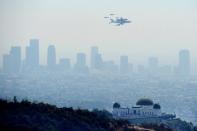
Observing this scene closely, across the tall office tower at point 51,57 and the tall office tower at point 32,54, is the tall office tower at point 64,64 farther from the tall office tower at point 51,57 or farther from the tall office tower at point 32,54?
the tall office tower at point 32,54

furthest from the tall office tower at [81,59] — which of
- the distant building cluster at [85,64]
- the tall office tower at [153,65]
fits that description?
the tall office tower at [153,65]

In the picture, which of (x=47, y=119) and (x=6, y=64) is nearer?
(x=47, y=119)

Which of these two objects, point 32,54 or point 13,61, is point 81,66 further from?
point 13,61

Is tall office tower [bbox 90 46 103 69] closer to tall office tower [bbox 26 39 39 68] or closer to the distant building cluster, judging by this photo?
the distant building cluster

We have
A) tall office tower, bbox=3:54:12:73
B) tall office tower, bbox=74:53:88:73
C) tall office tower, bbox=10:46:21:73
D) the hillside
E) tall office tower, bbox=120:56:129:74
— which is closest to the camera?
the hillside

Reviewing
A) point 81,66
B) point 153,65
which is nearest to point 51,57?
point 81,66

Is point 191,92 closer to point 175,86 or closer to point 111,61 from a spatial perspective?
point 175,86

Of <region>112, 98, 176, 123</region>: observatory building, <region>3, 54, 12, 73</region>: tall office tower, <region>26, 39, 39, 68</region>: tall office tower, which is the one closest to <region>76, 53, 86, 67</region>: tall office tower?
<region>26, 39, 39, 68</region>: tall office tower
